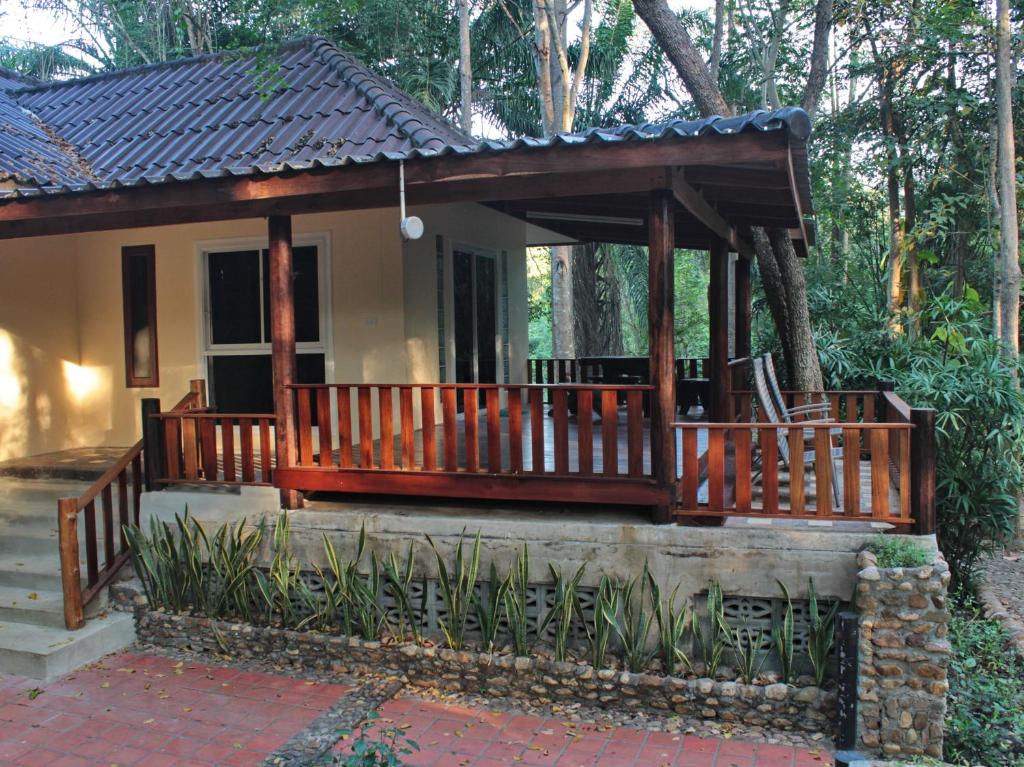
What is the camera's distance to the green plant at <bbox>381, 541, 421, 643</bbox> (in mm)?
5377

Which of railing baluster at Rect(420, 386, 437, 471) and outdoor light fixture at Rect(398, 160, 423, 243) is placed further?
railing baluster at Rect(420, 386, 437, 471)

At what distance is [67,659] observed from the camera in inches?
214

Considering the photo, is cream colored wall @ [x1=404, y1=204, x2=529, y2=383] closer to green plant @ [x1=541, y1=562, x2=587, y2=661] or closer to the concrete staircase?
the concrete staircase

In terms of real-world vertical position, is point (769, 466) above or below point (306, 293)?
below

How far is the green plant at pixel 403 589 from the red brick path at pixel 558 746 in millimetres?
590

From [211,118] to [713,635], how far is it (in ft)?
23.2

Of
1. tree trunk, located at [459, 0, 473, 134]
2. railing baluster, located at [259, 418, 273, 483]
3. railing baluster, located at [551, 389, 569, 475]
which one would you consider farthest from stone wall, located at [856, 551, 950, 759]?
tree trunk, located at [459, 0, 473, 134]

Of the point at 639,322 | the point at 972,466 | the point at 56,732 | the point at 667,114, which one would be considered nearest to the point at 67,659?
the point at 56,732

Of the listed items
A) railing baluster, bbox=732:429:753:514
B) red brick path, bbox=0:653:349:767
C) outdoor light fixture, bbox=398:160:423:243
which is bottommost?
red brick path, bbox=0:653:349:767

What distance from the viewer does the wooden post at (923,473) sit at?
468cm

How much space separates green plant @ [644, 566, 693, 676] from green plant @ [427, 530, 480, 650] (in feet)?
3.48

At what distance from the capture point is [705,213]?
20.8 ft

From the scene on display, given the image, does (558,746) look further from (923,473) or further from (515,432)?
(923,473)

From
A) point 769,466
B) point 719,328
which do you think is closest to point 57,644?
point 769,466
